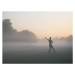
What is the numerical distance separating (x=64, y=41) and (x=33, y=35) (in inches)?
49.0

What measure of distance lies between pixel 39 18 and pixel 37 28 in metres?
0.40

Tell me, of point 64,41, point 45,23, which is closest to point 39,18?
point 45,23

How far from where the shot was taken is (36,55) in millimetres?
7293

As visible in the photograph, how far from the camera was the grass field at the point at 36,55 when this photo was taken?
Result: 23.7ft

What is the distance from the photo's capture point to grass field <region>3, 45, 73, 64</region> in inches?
284

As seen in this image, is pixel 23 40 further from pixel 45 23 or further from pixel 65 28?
pixel 65 28

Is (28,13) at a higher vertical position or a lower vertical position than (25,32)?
higher

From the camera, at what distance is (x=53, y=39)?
24.2 ft

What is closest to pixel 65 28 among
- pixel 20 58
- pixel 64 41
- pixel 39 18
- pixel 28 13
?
pixel 64 41

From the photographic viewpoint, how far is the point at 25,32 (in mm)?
7320
